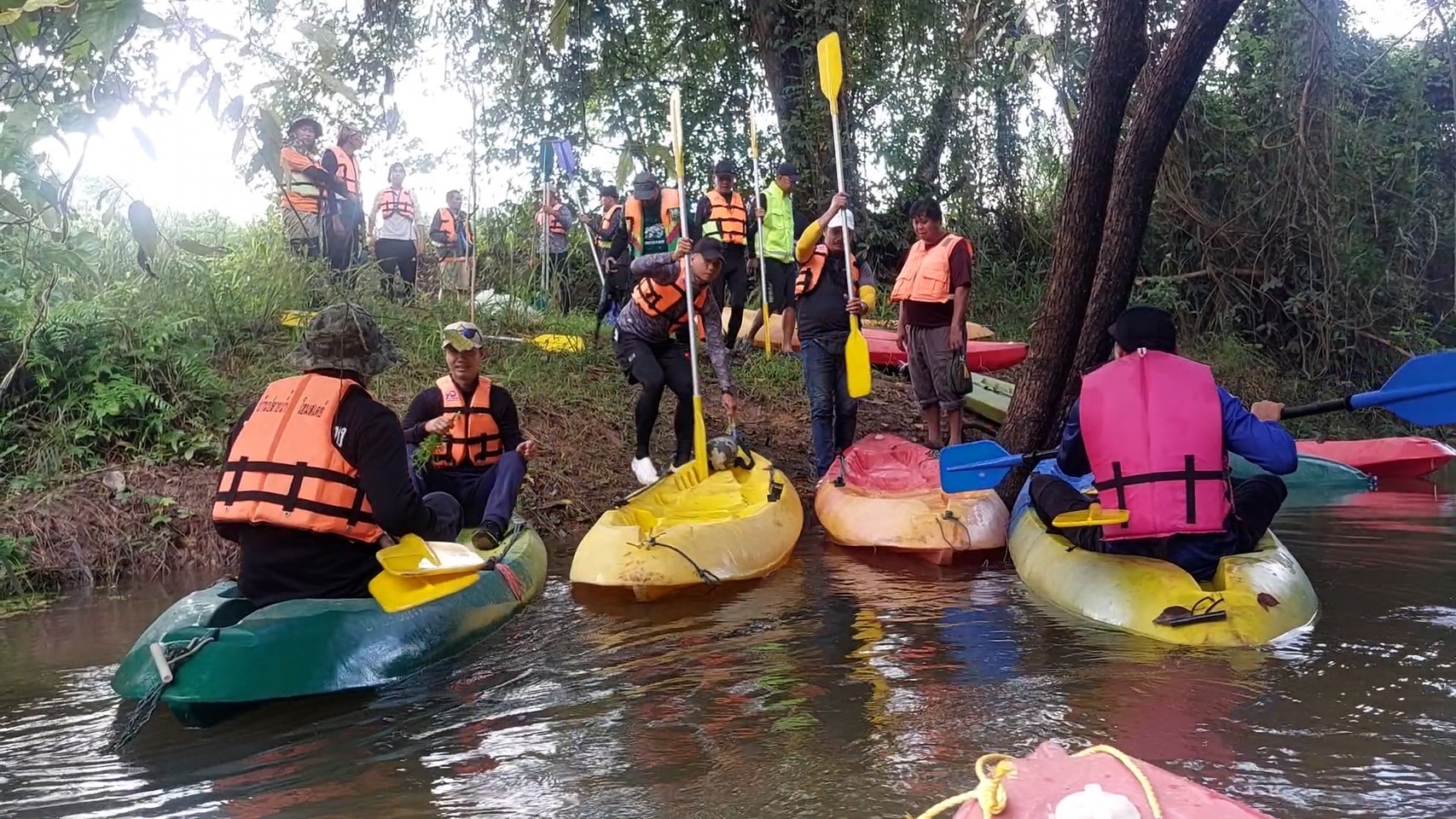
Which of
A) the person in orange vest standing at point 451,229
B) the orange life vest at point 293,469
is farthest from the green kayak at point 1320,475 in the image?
the person in orange vest standing at point 451,229

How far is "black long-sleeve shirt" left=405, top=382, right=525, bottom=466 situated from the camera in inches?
207

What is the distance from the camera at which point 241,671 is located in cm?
336

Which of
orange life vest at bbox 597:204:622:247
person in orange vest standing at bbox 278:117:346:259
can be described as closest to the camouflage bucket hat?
person in orange vest standing at bbox 278:117:346:259

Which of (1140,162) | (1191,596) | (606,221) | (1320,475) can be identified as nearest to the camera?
(1191,596)

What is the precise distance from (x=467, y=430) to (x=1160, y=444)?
299cm

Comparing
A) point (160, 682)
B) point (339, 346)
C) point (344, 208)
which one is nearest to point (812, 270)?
point (344, 208)

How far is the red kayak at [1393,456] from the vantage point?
8.10 metres

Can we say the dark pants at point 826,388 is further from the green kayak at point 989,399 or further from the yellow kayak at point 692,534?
the green kayak at point 989,399

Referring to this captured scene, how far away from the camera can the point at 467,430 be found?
5.36 metres

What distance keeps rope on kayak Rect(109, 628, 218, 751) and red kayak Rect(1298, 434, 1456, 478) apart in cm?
736

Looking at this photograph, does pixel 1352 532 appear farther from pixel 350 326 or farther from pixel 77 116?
pixel 77 116

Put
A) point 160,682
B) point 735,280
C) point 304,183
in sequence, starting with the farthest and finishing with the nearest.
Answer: point 735,280, point 304,183, point 160,682

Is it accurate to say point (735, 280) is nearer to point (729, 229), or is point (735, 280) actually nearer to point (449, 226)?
point (729, 229)

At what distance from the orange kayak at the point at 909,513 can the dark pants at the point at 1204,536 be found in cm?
92
